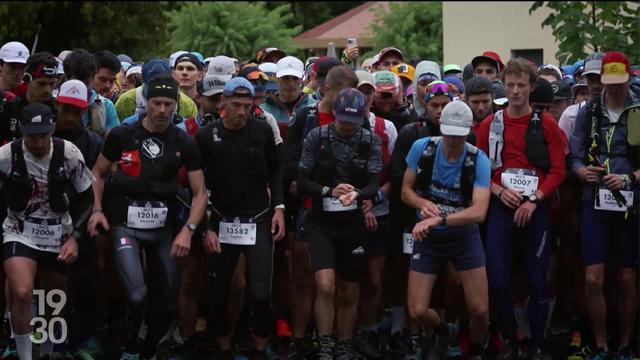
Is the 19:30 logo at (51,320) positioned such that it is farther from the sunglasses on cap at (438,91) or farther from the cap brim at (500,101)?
the cap brim at (500,101)

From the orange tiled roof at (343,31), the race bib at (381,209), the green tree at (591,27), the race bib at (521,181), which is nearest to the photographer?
the race bib at (521,181)

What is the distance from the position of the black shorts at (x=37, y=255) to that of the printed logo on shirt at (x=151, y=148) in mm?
1078

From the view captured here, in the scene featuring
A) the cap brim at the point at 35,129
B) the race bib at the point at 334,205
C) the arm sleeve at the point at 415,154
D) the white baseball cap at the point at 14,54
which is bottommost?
the race bib at the point at 334,205

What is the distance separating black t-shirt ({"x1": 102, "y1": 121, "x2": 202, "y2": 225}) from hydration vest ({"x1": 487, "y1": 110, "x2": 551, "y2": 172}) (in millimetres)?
2457

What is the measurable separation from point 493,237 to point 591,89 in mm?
2275

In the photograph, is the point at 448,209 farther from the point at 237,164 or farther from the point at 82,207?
the point at 82,207

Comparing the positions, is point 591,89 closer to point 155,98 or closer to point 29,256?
point 155,98

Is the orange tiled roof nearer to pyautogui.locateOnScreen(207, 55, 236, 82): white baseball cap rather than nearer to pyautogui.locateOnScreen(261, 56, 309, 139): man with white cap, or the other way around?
pyautogui.locateOnScreen(261, 56, 309, 139): man with white cap

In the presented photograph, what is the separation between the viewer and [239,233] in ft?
29.8

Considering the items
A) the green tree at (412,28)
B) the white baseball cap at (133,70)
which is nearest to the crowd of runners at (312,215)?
the white baseball cap at (133,70)

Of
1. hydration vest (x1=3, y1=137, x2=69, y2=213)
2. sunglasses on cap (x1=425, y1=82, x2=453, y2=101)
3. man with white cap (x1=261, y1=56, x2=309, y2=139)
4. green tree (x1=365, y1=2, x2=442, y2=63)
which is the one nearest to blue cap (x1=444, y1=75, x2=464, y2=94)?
sunglasses on cap (x1=425, y1=82, x2=453, y2=101)

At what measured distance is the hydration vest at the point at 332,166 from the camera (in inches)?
356

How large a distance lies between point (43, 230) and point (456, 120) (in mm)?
3298

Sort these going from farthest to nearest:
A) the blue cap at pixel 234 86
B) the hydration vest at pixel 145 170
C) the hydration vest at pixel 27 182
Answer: the blue cap at pixel 234 86
the hydration vest at pixel 145 170
the hydration vest at pixel 27 182
